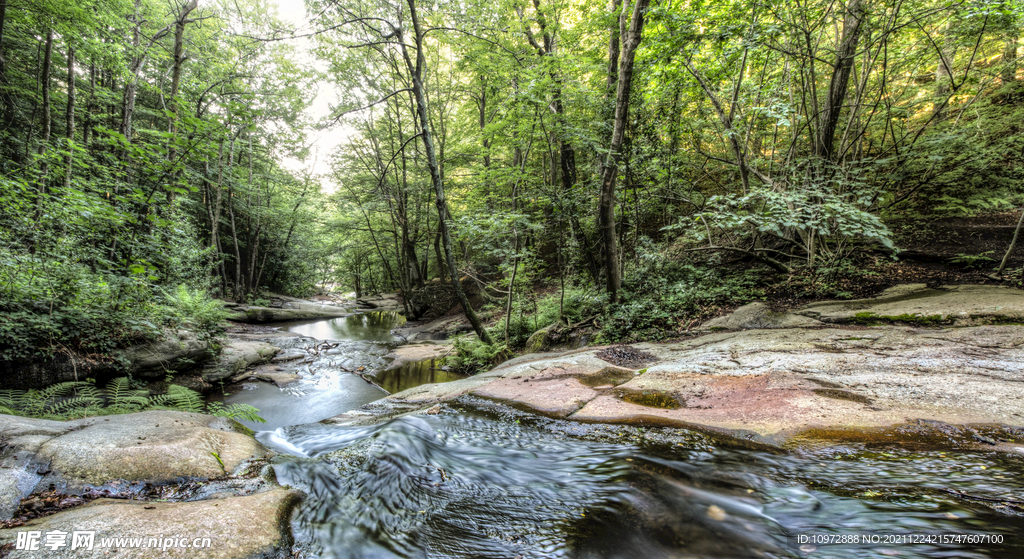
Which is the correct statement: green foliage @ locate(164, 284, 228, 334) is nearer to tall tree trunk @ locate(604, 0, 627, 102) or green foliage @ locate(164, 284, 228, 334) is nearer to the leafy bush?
the leafy bush

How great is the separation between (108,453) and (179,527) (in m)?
1.35

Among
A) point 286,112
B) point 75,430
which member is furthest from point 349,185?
point 75,430

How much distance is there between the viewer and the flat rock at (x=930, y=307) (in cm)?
434

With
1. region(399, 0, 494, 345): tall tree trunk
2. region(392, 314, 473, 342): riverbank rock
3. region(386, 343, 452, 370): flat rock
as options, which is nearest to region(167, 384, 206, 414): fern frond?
region(386, 343, 452, 370): flat rock

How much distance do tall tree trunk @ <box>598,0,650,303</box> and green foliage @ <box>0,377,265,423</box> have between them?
681 cm

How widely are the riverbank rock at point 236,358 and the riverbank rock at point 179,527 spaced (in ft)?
21.1

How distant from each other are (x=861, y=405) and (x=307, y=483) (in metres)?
4.41

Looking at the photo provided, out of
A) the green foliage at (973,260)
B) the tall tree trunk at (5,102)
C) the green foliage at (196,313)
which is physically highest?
the tall tree trunk at (5,102)

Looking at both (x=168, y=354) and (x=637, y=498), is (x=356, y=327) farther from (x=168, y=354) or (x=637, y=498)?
(x=637, y=498)

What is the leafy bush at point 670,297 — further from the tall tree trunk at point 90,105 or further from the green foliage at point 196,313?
the tall tree trunk at point 90,105

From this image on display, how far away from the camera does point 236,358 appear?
25.1ft

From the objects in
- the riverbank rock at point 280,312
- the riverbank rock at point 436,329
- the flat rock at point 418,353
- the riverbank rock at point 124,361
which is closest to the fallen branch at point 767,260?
the flat rock at point 418,353

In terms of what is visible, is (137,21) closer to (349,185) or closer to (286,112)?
(286,112)

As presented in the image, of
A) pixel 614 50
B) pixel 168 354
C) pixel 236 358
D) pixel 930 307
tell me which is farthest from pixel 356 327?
pixel 930 307
